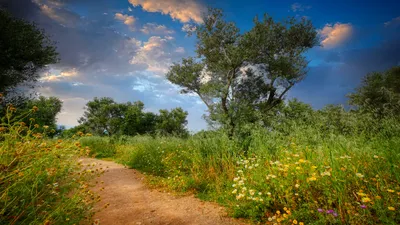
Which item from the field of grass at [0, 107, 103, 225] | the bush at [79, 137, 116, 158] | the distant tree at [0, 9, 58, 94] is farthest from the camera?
the bush at [79, 137, 116, 158]

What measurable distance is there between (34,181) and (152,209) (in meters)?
2.97

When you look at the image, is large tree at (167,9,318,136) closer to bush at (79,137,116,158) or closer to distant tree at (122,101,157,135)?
bush at (79,137,116,158)

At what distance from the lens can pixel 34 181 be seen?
208 centimetres

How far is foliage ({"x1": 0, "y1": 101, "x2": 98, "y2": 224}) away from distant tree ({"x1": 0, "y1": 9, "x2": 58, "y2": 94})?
36.2 feet

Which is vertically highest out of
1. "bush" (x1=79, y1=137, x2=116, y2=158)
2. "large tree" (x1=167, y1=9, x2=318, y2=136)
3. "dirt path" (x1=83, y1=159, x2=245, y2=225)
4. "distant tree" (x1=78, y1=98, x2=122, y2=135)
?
"large tree" (x1=167, y1=9, x2=318, y2=136)

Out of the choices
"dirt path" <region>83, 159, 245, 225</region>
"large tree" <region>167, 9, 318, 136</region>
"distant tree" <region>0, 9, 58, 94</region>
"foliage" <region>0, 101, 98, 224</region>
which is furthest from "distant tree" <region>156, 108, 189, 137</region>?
"foliage" <region>0, 101, 98, 224</region>

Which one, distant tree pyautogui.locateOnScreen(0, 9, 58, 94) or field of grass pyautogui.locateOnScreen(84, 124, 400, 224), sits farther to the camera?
distant tree pyautogui.locateOnScreen(0, 9, 58, 94)

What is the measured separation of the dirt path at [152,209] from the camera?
3.88 metres

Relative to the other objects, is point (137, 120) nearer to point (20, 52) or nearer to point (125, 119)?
point (125, 119)

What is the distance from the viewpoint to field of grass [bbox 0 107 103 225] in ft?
6.18

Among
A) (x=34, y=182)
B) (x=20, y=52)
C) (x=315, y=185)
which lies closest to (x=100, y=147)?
(x=20, y=52)

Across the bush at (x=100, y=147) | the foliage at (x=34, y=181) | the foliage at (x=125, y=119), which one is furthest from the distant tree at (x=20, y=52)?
the foliage at (x=125, y=119)

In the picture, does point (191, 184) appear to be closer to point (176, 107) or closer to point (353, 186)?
point (353, 186)

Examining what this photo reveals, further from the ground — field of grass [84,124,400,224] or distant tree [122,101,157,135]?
distant tree [122,101,157,135]
